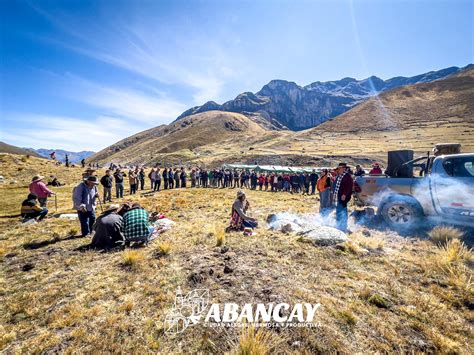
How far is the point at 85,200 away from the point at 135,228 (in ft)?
7.91

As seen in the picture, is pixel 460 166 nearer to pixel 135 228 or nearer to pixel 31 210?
pixel 135 228

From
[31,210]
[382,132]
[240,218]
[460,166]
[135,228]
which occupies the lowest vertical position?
[240,218]

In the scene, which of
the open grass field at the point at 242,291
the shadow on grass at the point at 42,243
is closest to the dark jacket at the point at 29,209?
the open grass field at the point at 242,291

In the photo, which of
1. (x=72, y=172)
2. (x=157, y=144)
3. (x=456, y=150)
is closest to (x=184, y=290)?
(x=456, y=150)

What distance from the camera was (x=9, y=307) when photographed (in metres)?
3.93

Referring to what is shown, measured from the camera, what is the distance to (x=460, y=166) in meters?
6.64

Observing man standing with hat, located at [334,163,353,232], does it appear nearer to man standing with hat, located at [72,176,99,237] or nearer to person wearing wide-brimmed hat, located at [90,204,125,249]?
person wearing wide-brimmed hat, located at [90,204,125,249]

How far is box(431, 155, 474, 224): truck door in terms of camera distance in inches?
249

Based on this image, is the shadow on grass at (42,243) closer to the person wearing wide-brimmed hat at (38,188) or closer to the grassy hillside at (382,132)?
the person wearing wide-brimmed hat at (38,188)

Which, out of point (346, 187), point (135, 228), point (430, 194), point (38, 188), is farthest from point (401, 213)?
point (38, 188)

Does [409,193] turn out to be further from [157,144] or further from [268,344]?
[157,144]

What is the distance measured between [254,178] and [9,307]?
2072cm

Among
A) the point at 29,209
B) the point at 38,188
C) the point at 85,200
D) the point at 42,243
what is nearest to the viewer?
the point at 42,243

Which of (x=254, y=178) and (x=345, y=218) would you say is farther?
(x=254, y=178)
